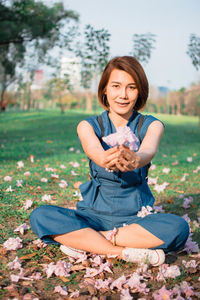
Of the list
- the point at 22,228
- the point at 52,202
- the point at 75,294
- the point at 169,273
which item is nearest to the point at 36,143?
the point at 52,202

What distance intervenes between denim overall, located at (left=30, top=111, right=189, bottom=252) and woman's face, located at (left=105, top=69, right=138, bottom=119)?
163mm

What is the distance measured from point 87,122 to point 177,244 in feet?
4.15

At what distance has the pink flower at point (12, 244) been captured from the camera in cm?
274

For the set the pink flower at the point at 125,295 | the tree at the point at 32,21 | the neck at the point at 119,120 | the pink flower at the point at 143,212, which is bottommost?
the pink flower at the point at 125,295

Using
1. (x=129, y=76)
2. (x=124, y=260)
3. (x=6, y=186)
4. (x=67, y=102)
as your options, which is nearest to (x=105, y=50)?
(x=6, y=186)

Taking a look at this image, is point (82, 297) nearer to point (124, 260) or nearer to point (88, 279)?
point (88, 279)

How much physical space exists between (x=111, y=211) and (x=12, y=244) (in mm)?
885

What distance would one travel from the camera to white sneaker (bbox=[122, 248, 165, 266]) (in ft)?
8.30

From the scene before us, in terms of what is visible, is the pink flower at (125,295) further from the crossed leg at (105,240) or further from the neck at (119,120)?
the neck at (119,120)

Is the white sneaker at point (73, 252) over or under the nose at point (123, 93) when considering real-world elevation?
under

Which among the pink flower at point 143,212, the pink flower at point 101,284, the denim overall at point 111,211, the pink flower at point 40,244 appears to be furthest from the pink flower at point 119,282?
the pink flower at point 40,244

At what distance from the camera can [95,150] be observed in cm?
255

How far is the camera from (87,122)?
9.44 ft

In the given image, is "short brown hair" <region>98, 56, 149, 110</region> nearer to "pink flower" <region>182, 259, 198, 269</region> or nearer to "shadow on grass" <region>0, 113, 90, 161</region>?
"pink flower" <region>182, 259, 198, 269</region>
